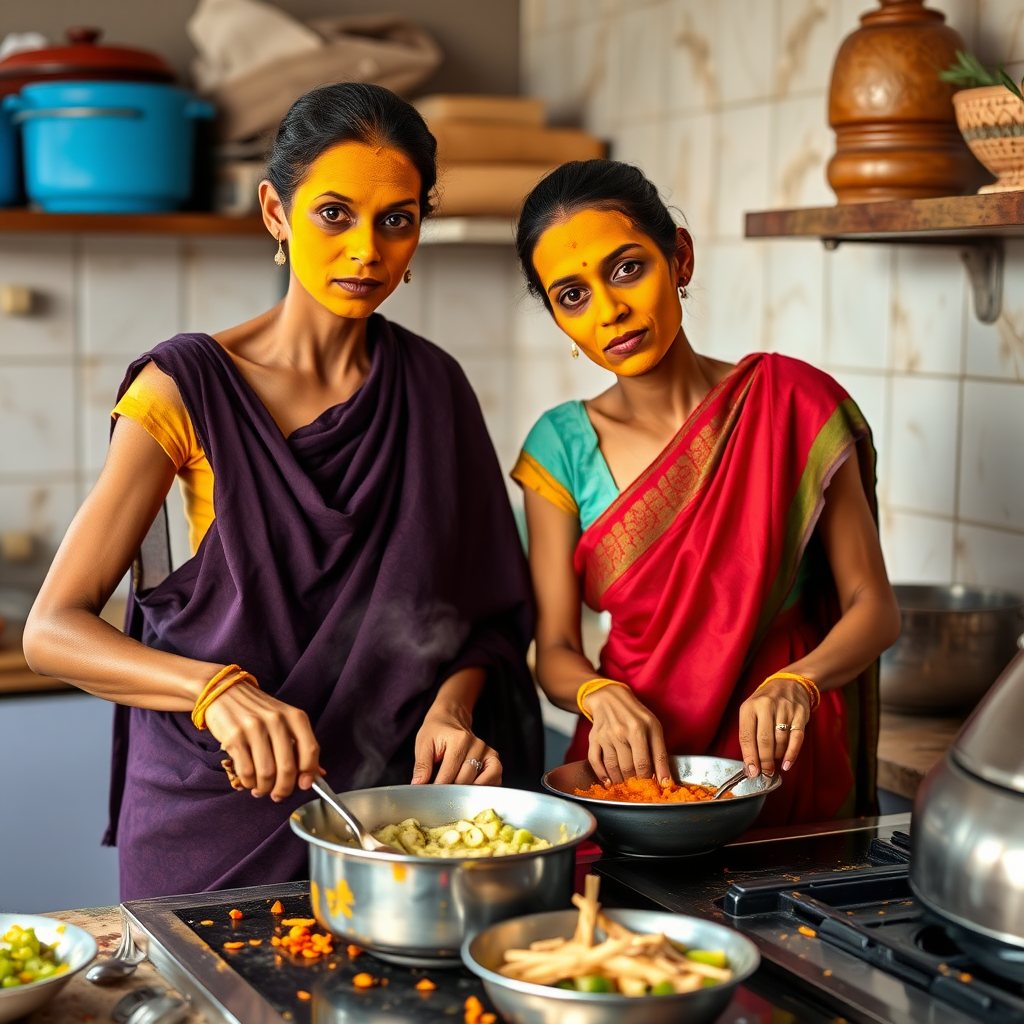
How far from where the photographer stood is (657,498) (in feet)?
5.44

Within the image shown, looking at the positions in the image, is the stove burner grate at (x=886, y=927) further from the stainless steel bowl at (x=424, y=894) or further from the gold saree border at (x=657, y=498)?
the gold saree border at (x=657, y=498)

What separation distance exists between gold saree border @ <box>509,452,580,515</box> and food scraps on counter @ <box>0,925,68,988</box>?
32.9 inches

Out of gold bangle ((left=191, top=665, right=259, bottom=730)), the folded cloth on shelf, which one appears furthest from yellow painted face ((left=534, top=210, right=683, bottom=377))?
the folded cloth on shelf

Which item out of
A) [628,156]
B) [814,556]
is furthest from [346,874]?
[628,156]

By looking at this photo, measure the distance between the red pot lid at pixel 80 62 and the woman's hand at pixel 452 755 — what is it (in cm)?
190

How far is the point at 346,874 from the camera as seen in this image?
1.02m

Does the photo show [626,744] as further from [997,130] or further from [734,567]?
[997,130]

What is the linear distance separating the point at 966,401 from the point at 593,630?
2.83ft

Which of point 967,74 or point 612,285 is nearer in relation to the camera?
point 612,285

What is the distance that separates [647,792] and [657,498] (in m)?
0.42

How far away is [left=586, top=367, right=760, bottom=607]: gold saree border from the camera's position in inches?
65.2

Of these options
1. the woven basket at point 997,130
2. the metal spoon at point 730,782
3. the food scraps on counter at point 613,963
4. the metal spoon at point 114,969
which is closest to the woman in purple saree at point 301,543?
the metal spoon at point 730,782

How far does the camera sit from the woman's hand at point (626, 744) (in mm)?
1414

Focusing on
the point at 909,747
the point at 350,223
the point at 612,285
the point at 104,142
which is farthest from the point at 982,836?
the point at 104,142
